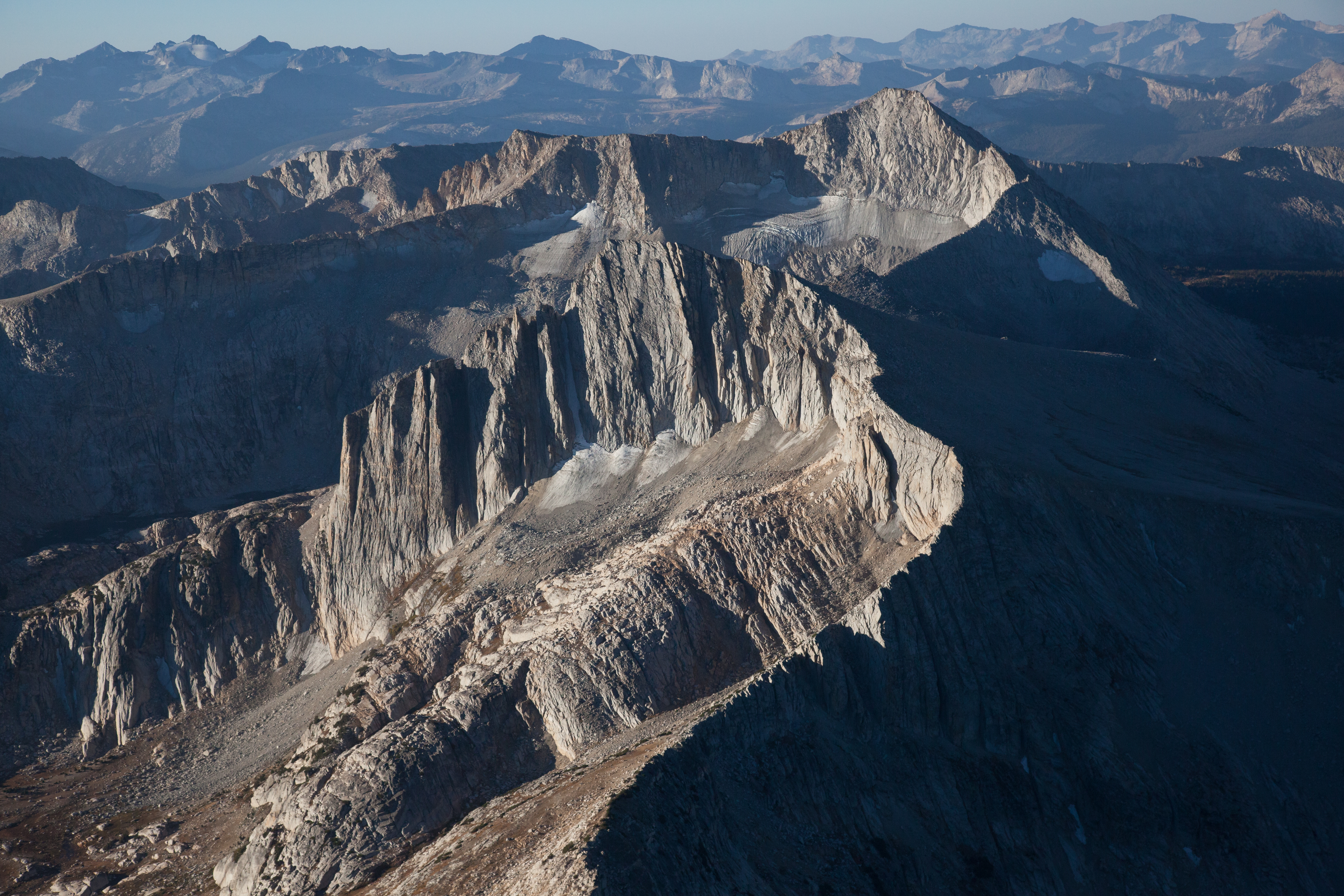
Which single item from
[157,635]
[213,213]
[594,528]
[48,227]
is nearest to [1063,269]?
[594,528]

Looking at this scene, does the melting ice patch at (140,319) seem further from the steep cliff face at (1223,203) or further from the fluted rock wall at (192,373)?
the steep cliff face at (1223,203)

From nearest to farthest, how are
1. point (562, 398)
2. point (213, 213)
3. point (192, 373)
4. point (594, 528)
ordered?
1. point (594, 528)
2. point (562, 398)
3. point (192, 373)
4. point (213, 213)

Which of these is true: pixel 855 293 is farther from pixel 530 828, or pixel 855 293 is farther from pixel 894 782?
pixel 530 828

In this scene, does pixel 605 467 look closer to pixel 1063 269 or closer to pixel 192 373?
pixel 1063 269

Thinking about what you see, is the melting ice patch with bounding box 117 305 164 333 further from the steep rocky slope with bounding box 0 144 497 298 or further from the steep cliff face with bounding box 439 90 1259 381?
the steep cliff face with bounding box 439 90 1259 381

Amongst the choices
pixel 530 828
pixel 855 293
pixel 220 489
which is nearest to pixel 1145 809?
pixel 530 828

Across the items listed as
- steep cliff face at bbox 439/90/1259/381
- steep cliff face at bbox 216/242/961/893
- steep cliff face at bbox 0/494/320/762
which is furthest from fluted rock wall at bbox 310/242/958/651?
steep cliff face at bbox 439/90/1259/381
